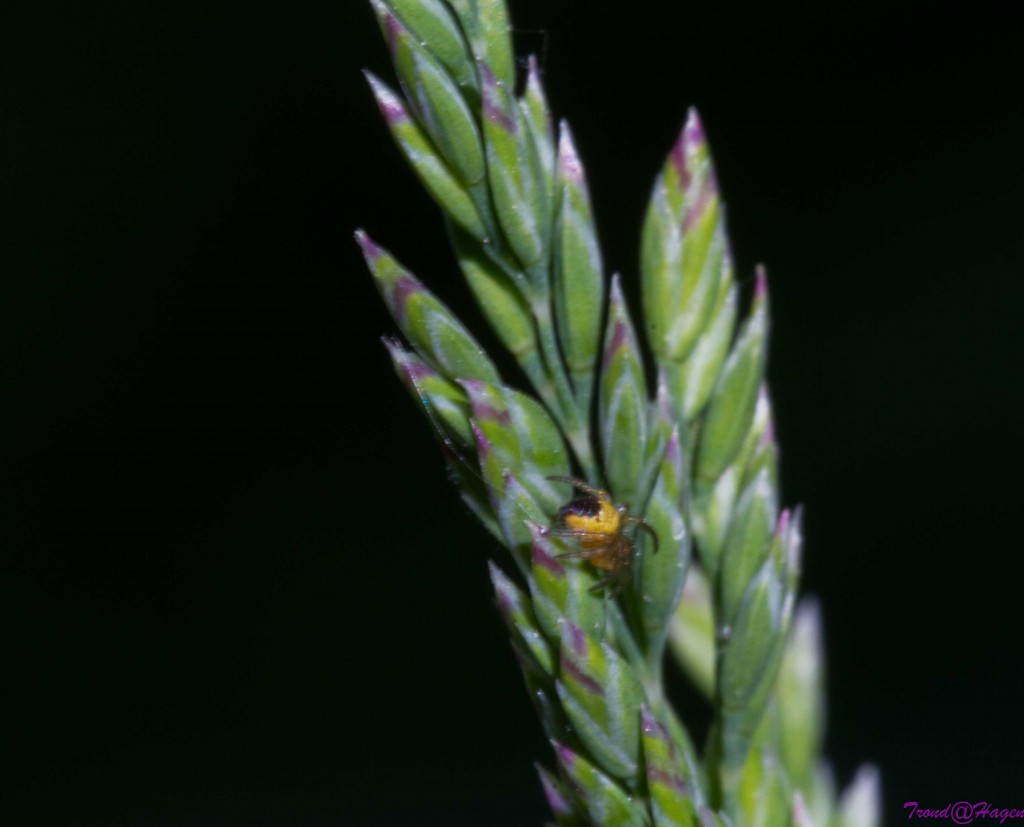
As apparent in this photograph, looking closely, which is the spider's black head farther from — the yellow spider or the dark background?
the dark background

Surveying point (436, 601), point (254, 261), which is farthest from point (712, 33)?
point (436, 601)

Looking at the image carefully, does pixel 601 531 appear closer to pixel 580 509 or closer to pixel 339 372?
pixel 580 509

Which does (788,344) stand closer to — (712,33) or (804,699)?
(712,33)

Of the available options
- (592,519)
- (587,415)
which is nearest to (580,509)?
(592,519)

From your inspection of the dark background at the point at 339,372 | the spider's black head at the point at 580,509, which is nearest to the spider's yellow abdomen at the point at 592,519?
the spider's black head at the point at 580,509

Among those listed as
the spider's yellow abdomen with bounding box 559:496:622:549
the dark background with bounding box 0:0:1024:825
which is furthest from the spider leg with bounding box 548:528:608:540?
the dark background with bounding box 0:0:1024:825

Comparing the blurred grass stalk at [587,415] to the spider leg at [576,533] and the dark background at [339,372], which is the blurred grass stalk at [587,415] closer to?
the spider leg at [576,533]
